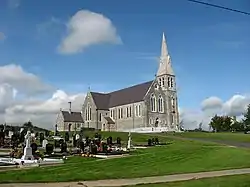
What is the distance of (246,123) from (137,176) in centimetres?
11667

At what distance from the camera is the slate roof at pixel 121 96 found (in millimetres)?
119544

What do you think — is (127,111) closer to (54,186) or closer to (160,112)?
(160,112)

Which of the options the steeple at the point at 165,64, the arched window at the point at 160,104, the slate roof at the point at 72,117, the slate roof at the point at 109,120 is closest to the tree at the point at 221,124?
the arched window at the point at 160,104

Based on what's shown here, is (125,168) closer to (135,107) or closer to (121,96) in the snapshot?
(135,107)

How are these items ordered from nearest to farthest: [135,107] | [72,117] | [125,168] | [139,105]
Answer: [125,168] < [139,105] < [135,107] < [72,117]

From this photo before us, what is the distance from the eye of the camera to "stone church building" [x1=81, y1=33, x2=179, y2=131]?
116m

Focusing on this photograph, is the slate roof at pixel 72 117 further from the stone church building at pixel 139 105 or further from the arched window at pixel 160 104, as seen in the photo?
the arched window at pixel 160 104

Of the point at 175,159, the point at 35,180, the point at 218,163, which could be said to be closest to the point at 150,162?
the point at 175,159

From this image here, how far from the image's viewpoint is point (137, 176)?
1741 centimetres

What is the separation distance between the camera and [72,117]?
134875 mm

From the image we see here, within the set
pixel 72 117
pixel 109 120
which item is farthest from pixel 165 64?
pixel 72 117

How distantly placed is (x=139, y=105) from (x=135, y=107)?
7.82 ft

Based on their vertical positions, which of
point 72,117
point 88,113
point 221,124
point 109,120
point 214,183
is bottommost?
point 214,183

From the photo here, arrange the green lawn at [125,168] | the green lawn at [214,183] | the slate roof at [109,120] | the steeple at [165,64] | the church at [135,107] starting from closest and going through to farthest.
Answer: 1. the green lawn at [214,183]
2. the green lawn at [125,168]
3. the church at [135,107]
4. the slate roof at [109,120]
5. the steeple at [165,64]
